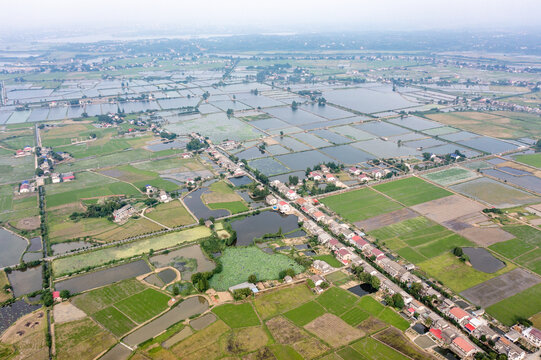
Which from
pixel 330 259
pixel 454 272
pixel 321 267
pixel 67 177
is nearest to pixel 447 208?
pixel 454 272

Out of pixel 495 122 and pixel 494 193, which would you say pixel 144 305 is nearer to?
pixel 494 193

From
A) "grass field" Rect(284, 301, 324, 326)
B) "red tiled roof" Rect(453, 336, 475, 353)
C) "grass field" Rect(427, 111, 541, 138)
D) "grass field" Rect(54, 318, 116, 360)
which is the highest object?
"grass field" Rect(427, 111, 541, 138)

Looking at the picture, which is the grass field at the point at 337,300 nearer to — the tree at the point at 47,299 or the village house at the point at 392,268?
the village house at the point at 392,268

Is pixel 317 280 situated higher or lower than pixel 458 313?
lower

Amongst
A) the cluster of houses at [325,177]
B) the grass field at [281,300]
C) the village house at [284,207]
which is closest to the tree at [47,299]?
the grass field at [281,300]

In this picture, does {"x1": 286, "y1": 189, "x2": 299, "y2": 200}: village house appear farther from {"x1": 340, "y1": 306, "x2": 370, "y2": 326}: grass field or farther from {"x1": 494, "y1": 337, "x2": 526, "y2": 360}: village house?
{"x1": 494, "y1": 337, "x2": 526, "y2": 360}: village house

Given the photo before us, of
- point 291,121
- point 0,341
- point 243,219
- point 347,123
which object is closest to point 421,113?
point 347,123

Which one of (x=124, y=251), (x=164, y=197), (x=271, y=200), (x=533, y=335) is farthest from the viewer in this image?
(x=164, y=197)

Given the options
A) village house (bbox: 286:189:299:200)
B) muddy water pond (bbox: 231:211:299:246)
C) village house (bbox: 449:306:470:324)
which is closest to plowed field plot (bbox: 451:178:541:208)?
village house (bbox: 286:189:299:200)
